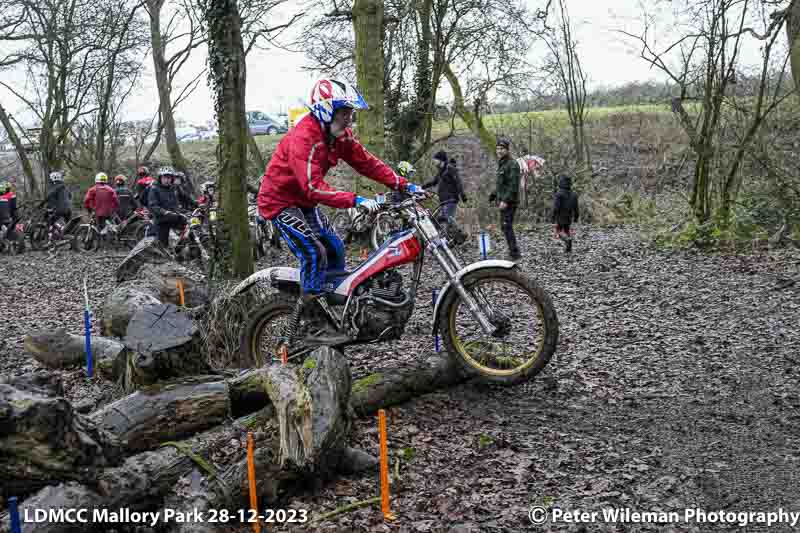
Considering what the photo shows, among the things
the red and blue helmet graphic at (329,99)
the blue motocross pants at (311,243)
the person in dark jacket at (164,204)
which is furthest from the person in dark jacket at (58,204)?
the red and blue helmet graphic at (329,99)

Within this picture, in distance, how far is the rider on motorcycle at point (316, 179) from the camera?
5.63 metres

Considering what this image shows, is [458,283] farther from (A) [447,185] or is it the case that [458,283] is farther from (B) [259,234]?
(B) [259,234]

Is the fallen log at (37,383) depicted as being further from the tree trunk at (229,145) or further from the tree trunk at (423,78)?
the tree trunk at (423,78)

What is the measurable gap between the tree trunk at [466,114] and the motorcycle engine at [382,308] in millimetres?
15941

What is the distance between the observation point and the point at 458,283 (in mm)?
5555

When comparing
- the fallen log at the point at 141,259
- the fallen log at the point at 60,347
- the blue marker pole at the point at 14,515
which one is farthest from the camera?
the fallen log at the point at 141,259

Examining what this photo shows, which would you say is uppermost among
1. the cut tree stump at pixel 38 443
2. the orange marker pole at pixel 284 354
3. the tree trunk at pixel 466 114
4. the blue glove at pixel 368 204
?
the tree trunk at pixel 466 114

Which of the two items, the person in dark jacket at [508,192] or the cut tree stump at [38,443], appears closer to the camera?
the cut tree stump at [38,443]

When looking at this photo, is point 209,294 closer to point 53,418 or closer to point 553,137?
point 53,418

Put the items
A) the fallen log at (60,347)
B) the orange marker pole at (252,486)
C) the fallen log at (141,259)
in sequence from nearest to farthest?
the orange marker pole at (252,486) → the fallen log at (60,347) → the fallen log at (141,259)

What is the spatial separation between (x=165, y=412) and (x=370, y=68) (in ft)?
33.9

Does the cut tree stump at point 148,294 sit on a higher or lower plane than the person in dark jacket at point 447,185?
lower

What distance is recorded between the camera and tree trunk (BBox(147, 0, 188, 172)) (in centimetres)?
2495

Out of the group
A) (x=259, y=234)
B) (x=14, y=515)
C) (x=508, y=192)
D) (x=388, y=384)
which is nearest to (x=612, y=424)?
(x=388, y=384)
